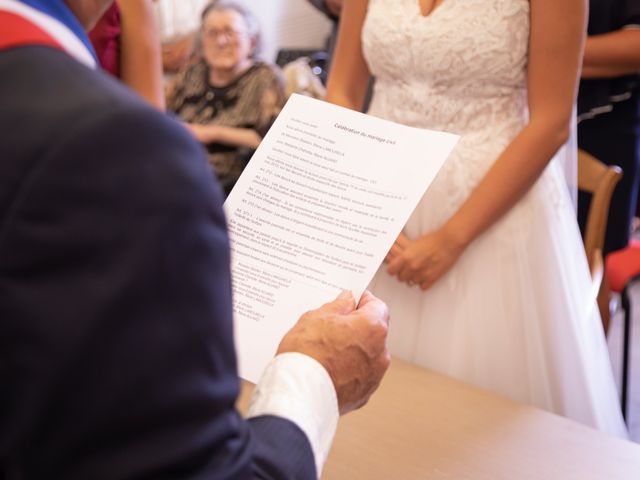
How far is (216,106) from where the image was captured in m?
3.49

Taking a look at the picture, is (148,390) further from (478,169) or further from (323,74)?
(323,74)

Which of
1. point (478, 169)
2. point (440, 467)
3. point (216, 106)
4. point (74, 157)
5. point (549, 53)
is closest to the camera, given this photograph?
point (74, 157)

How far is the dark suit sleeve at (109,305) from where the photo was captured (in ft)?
1.53

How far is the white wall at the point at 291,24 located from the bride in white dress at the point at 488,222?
4.17m

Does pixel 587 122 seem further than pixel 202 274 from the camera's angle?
Yes

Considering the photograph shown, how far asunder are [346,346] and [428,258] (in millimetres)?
715

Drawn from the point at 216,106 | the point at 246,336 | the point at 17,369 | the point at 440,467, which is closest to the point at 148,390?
the point at 17,369

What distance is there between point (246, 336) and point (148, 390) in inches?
17.3

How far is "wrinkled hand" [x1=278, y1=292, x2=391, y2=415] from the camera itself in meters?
0.75

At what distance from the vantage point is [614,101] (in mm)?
2471

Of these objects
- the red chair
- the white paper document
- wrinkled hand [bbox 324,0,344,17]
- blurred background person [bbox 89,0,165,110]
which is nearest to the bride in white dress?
blurred background person [bbox 89,0,165,110]

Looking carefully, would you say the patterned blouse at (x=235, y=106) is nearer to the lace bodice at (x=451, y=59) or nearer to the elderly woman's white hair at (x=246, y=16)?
the elderly woman's white hair at (x=246, y=16)

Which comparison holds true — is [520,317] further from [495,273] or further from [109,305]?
[109,305]

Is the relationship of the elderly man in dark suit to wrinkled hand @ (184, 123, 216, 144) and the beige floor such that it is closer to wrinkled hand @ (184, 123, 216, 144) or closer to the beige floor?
the beige floor
